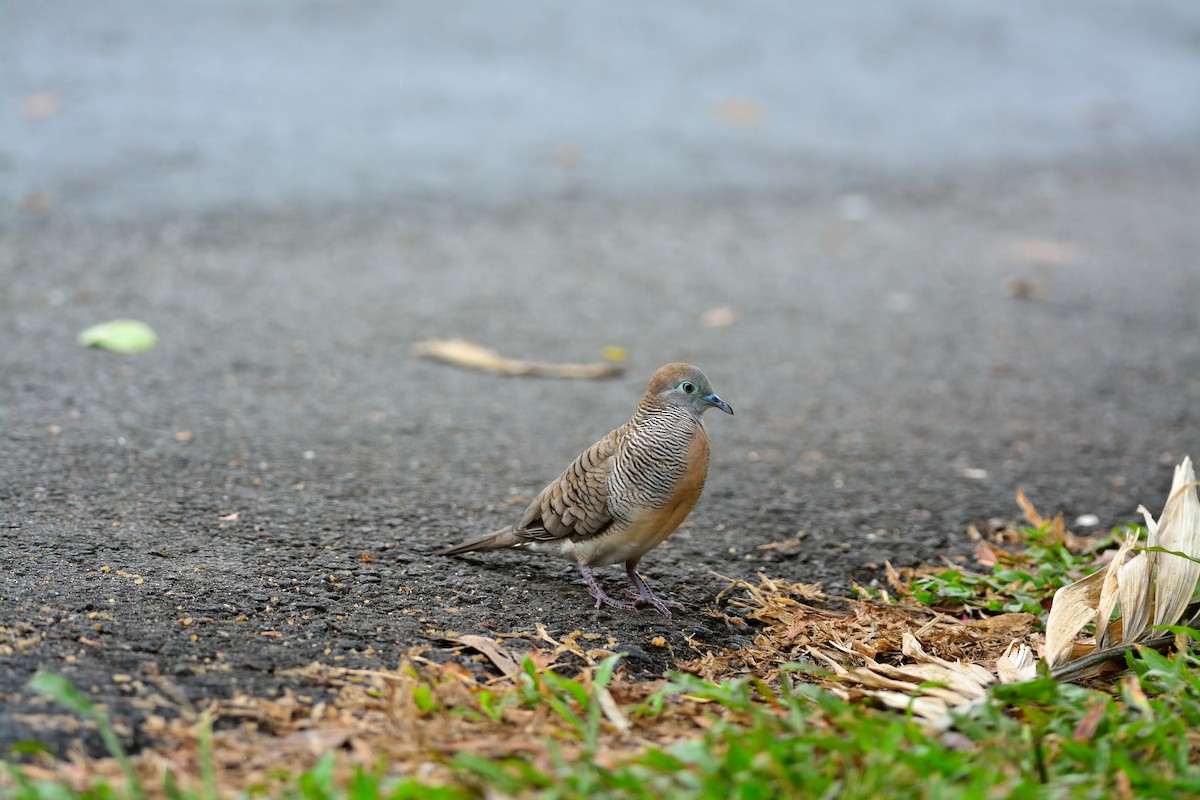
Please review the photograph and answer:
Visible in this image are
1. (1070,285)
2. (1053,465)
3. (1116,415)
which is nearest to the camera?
(1053,465)

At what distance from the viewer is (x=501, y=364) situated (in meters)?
6.89

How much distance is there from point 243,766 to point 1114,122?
1299 cm

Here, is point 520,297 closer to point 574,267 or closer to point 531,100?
point 574,267

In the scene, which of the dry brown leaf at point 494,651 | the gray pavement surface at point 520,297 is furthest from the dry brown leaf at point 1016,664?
the dry brown leaf at point 494,651

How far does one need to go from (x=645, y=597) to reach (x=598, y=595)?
6.6 inches

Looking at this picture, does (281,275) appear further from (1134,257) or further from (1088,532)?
(1134,257)

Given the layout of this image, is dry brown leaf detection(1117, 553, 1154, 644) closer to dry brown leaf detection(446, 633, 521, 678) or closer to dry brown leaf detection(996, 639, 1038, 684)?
dry brown leaf detection(996, 639, 1038, 684)

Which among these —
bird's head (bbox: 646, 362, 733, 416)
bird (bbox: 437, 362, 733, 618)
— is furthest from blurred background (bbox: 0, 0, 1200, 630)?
bird's head (bbox: 646, 362, 733, 416)

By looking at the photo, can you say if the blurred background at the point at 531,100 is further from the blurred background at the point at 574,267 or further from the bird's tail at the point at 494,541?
the bird's tail at the point at 494,541

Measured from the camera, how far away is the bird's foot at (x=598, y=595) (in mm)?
4008

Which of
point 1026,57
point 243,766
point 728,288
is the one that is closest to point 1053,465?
point 728,288

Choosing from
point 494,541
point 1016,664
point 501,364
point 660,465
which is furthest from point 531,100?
point 1016,664

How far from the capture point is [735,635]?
12.9ft

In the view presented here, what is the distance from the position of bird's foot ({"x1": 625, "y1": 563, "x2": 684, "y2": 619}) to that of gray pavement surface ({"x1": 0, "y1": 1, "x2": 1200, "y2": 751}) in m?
0.07
